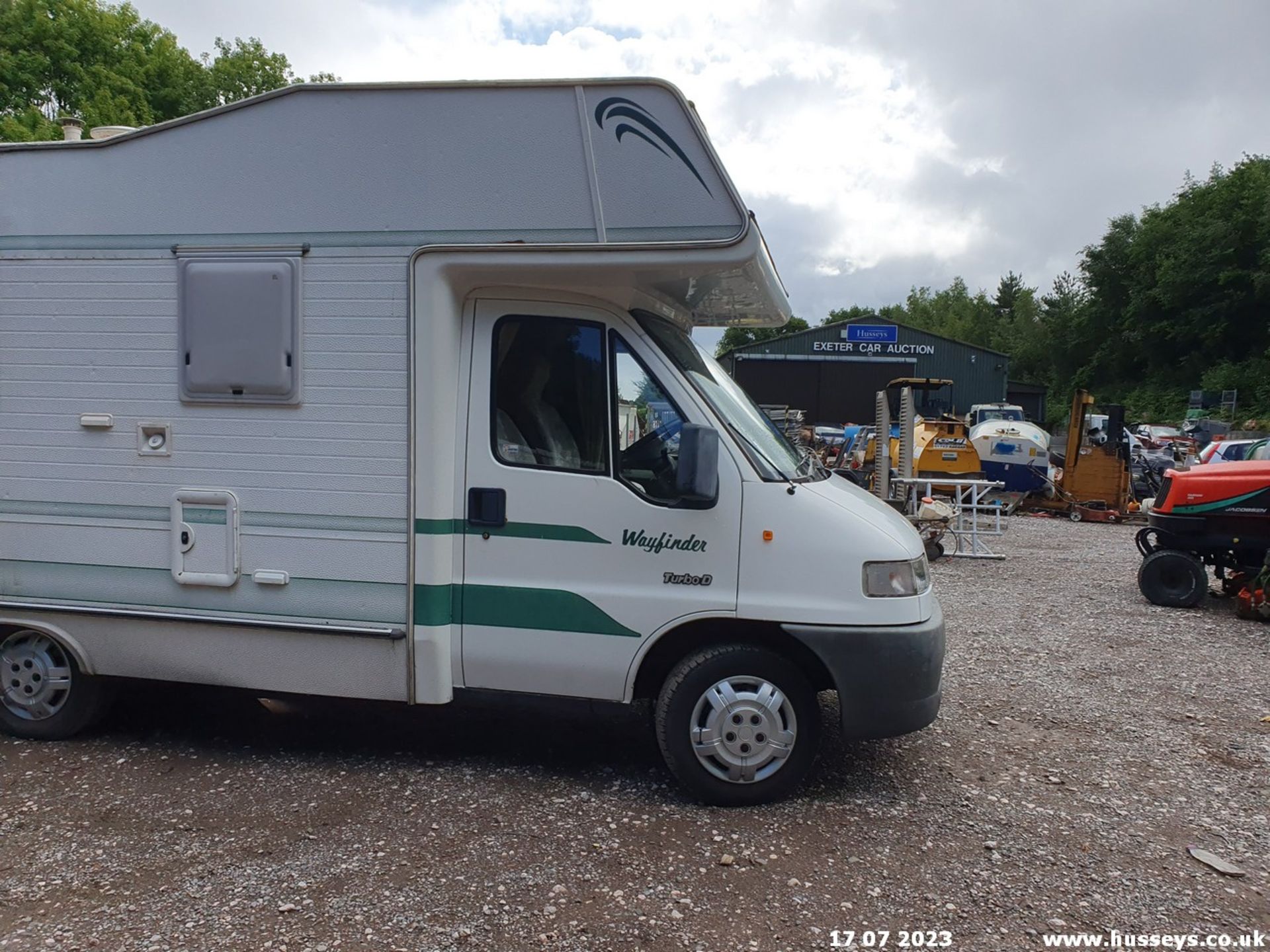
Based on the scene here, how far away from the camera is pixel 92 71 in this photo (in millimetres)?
27125

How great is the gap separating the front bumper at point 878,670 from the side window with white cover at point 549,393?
127 centimetres

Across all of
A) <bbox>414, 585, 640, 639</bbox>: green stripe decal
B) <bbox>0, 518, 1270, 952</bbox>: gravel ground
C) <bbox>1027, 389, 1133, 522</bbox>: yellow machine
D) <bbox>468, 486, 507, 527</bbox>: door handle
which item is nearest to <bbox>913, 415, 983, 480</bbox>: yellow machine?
<bbox>1027, 389, 1133, 522</bbox>: yellow machine

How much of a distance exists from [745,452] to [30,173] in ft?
12.2

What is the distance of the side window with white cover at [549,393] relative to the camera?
4203mm

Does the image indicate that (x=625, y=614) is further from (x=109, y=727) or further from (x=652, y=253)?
(x=109, y=727)

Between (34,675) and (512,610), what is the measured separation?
2588 mm

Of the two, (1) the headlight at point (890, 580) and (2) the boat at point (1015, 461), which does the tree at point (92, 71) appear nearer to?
(2) the boat at point (1015, 461)

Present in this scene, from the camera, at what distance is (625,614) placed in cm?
415

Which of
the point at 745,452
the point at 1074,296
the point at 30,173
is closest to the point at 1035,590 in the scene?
the point at 745,452

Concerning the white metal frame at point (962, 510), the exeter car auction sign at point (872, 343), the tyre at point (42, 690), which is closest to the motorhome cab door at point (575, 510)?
the tyre at point (42, 690)

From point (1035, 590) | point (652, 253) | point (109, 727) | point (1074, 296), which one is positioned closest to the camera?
point (652, 253)

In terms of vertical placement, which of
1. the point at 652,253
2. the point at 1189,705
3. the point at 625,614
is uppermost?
the point at 652,253

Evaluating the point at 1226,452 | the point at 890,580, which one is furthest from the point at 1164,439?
the point at 890,580

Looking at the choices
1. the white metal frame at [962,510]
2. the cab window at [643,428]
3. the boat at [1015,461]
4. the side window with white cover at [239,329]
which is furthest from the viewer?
the boat at [1015,461]
